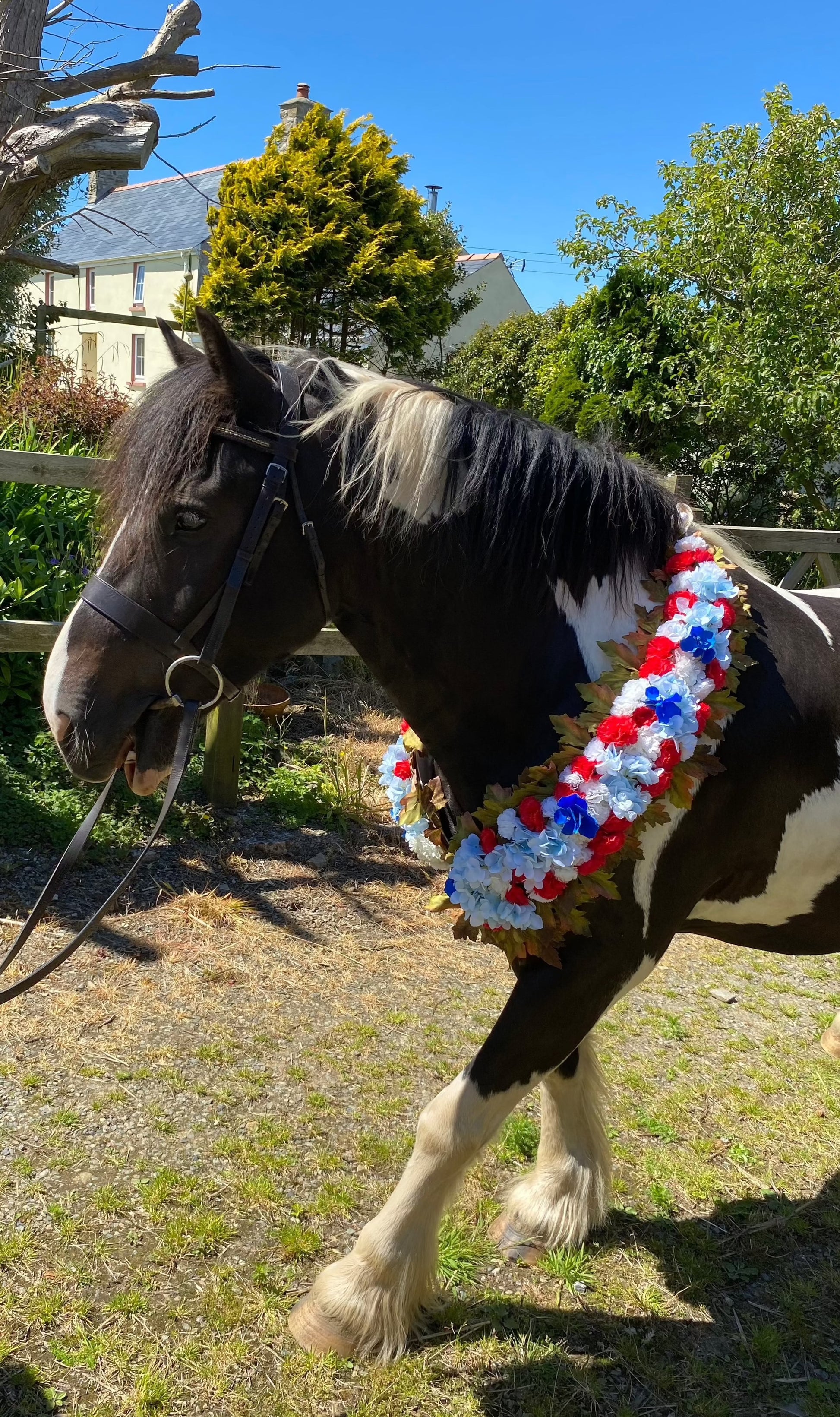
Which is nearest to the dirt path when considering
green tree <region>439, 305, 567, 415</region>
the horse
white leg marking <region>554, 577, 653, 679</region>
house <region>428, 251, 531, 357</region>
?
the horse

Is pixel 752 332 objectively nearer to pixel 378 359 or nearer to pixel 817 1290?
pixel 378 359

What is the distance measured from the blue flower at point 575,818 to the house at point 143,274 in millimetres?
15474

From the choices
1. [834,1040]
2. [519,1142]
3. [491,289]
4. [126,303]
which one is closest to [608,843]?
[519,1142]

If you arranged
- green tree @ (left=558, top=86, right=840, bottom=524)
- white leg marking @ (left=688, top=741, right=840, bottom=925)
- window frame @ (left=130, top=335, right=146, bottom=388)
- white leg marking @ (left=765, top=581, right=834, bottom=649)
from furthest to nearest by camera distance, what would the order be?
window frame @ (left=130, top=335, right=146, bottom=388) → green tree @ (left=558, top=86, right=840, bottom=524) → white leg marking @ (left=765, top=581, right=834, bottom=649) → white leg marking @ (left=688, top=741, right=840, bottom=925)

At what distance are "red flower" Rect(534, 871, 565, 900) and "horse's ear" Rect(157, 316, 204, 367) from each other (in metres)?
1.25

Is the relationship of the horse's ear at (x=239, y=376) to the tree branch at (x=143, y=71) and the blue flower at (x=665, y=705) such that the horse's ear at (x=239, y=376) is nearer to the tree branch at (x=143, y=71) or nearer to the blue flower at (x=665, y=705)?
the blue flower at (x=665, y=705)

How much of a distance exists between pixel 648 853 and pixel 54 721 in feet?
4.06

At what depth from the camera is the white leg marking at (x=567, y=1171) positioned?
239cm

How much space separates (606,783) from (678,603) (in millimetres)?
437

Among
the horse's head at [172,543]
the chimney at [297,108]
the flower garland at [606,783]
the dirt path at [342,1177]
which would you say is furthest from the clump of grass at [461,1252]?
the chimney at [297,108]

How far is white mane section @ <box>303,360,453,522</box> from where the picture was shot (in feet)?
5.87

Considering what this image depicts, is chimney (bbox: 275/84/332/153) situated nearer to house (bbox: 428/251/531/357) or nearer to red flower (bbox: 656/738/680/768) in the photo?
red flower (bbox: 656/738/680/768)

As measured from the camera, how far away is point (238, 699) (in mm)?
4477

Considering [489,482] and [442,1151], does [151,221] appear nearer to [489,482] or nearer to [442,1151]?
[489,482]
